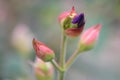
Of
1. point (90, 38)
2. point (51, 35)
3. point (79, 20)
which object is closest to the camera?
point (79, 20)

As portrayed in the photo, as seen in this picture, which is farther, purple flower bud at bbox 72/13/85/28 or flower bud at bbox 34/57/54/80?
flower bud at bbox 34/57/54/80

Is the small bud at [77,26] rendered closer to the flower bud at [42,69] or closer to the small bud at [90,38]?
the small bud at [90,38]

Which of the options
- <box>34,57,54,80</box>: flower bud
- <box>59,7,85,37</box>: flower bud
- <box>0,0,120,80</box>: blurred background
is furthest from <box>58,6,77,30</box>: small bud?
<box>0,0,120,80</box>: blurred background

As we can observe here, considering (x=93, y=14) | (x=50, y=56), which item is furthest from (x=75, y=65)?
(x=50, y=56)

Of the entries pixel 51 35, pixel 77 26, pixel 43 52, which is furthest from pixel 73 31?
pixel 51 35

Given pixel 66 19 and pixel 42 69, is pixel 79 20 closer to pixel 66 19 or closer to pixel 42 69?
pixel 66 19

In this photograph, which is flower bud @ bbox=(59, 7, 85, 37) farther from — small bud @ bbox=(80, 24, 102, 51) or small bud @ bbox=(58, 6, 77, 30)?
small bud @ bbox=(80, 24, 102, 51)

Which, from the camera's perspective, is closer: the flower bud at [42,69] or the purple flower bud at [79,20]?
the purple flower bud at [79,20]

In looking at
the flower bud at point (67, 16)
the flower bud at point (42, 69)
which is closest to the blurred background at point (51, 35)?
the flower bud at point (42, 69)
